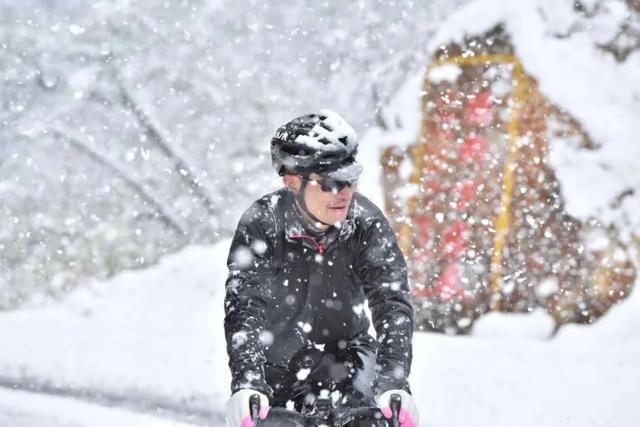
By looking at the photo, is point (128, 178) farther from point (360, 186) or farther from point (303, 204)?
point (303, 204)

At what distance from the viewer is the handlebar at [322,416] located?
242cm

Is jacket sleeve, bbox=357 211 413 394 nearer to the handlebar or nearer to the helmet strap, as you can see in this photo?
the helmet strap

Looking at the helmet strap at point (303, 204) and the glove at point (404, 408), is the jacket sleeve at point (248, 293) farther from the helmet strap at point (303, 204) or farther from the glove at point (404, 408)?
the glove at point (404, 408)

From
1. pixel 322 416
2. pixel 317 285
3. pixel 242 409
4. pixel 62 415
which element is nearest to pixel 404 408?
pixel 322 416

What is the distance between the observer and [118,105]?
923 centimetres

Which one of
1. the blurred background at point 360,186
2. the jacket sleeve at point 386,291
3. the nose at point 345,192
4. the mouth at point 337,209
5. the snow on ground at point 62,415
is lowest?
the snow on ground at point 62,415

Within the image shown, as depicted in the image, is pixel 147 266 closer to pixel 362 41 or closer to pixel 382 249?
pixel 362 41

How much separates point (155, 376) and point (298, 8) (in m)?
4.48

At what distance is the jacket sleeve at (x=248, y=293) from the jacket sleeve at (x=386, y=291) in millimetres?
398

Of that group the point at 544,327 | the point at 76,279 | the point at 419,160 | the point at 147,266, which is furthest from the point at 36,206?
the point at 544,327

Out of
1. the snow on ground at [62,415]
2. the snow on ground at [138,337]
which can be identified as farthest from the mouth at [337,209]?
the snow on ground at [138,337]

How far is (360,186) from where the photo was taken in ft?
25.3

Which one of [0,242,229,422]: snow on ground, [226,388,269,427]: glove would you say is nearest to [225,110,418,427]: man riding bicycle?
[226,388,269,427]: glove

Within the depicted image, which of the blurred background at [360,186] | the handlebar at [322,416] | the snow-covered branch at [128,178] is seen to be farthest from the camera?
the snow-covered branch at [128,178]
